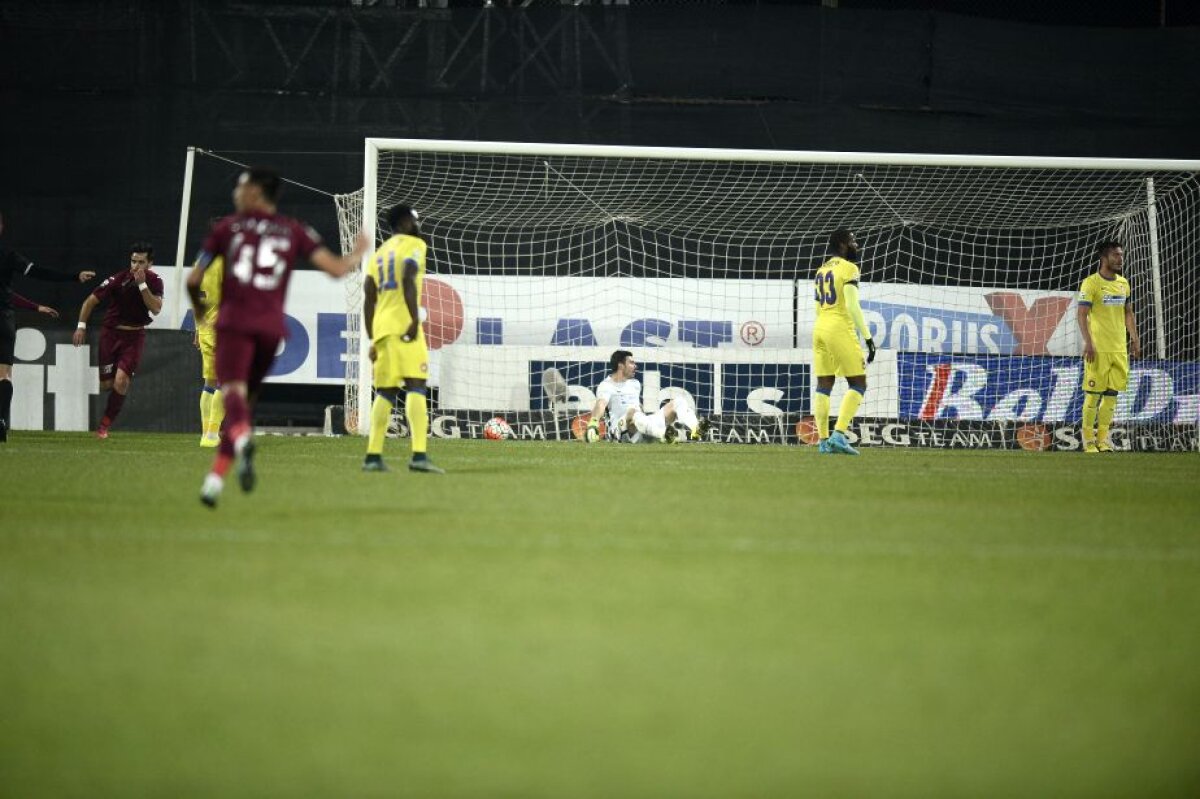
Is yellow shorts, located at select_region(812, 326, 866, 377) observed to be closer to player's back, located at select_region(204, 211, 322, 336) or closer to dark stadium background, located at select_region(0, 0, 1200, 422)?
dark stadium background, located at select_region(0, 0, 1200, 422)

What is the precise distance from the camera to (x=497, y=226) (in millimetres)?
19969

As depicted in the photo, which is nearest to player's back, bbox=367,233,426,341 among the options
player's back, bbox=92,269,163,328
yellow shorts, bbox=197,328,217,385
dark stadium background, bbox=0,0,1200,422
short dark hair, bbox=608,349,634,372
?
yellow shorts, bbox=197,328,217,385

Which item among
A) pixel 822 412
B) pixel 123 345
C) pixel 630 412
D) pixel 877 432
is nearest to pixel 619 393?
pixel 630 412

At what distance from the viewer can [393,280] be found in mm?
9922

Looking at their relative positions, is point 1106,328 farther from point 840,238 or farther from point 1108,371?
point 840,238

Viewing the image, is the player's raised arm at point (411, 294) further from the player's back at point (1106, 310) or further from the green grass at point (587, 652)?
the player's back at point (1106, 310)

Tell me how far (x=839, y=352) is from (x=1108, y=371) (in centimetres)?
339

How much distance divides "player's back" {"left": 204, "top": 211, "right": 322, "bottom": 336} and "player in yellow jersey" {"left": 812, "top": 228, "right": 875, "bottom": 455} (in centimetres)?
766

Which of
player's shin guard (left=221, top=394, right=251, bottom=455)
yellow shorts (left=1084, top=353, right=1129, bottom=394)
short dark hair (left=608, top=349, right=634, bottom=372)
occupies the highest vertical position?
short dark hair (left=608, top=349, right=634, bottom=372)

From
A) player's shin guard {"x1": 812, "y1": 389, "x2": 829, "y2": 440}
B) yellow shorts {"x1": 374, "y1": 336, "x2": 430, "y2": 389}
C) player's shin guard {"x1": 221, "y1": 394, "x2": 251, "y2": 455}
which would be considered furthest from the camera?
player's shin guard {"x1": 812, "y1": 389, "x2": 829, "y2": 440}

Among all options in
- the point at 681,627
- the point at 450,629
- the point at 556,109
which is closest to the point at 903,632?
the point at 681,627

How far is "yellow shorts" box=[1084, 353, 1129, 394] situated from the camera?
1527cm

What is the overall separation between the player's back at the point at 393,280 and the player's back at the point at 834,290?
199 inches

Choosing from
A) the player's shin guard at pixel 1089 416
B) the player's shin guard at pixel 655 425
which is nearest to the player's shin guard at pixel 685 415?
the player's shin guard at pixel 655 425
